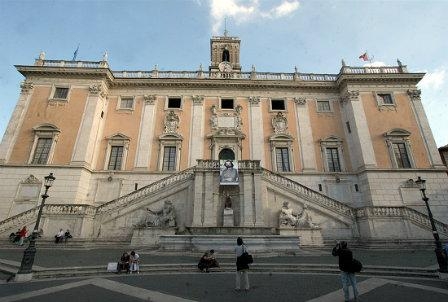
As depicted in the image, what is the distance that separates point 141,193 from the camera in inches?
750

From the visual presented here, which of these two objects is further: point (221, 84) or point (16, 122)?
point (221, 84)

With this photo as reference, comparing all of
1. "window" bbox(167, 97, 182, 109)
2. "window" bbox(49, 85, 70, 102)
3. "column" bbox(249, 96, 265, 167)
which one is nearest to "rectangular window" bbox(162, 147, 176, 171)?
"window" bbox(167, 97, 182, 109)

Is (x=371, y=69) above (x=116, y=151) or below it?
above

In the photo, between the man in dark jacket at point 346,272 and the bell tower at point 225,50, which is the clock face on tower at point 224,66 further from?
the man in dark jacket at point 346,272

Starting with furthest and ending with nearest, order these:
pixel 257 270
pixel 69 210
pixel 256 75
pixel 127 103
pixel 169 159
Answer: pixel 256 75 < pixel 127 103 < pixel 169 159 < pixel 69 210 < pixel 257 270

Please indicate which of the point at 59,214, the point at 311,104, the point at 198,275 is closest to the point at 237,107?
the point at 311,104

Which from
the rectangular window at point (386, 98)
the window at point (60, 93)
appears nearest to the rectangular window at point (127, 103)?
the window at point (60, 93)

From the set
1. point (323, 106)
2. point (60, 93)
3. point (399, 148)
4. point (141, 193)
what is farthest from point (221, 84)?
point (399, 148)

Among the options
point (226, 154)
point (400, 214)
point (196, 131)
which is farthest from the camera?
point (196, 131)

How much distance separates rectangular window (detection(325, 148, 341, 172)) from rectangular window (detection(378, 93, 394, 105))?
728 centimetres

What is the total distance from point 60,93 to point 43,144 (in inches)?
225

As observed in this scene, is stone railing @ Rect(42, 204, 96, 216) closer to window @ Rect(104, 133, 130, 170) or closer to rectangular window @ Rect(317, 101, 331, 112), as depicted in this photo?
window @ Rect(104, 133, 130, 170)

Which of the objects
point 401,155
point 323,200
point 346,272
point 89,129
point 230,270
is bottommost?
point 230,270

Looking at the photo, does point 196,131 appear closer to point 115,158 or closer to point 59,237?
point 115,158
